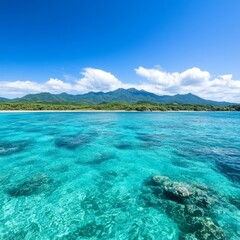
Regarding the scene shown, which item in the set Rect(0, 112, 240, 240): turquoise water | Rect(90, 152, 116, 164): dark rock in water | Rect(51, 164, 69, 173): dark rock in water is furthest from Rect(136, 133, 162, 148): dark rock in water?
Rect(51, 164, 69, 173): dark rock in water

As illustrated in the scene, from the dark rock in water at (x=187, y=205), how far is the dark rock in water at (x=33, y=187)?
17.9ft

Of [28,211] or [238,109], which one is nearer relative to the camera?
[28,211]

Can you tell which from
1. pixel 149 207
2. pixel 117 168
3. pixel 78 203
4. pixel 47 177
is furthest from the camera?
pixel 117 168

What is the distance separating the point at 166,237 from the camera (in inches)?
266

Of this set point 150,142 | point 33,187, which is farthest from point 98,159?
point 150,142

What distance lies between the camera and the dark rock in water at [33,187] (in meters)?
9.69

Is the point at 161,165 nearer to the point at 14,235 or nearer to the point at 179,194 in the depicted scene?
the point at 179,194

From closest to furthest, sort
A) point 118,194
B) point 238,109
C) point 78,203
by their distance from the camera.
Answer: point 78,203 → point 118,194 → point 238,109

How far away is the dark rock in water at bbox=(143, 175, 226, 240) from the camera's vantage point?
6680 mm

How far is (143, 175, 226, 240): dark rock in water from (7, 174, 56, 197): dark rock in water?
Answer: 5457mm

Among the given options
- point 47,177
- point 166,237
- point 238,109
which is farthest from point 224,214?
point 238,109

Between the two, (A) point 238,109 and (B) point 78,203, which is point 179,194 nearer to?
(B) point 78,203

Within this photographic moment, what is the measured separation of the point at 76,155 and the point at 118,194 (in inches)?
311

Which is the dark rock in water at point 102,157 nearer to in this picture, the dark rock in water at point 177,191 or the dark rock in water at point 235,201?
the dark rock in water at point 177,191
